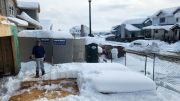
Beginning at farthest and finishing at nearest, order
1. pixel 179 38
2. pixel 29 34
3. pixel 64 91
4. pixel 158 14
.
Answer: pixel 158 14, pixel 179 38, pixel 29 34, pixel 64 91

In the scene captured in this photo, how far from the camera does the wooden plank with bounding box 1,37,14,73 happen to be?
6.60 meters

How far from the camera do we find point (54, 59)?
8375 millimetres

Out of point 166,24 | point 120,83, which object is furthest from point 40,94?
point 166,24

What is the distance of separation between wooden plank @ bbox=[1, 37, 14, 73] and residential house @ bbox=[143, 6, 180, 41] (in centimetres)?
3058

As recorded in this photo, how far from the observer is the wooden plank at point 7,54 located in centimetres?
660

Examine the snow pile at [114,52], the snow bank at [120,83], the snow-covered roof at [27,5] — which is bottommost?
the snow bank at [120,83]

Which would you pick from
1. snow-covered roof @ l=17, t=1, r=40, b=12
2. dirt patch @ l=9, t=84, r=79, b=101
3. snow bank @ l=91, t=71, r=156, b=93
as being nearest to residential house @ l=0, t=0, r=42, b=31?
snow-covered roof @ l=17, t=1, r=40, b=12

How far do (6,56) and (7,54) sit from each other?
12 centimetres

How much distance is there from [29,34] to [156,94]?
7537mm

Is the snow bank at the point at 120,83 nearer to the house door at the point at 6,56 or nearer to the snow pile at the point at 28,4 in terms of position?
the house door at the point at 6,56

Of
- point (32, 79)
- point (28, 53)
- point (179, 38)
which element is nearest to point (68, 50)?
point (28, 53)

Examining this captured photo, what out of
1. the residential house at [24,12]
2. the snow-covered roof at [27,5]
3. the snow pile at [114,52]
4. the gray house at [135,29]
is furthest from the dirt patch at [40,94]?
the gray house at [135,29]

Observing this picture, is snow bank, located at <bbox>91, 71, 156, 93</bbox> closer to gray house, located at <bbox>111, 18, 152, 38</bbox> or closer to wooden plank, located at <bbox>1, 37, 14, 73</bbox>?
wooden plank, located at <bbox>1, 37, 14, 73</bbox>

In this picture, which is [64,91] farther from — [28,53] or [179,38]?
[179,38]
